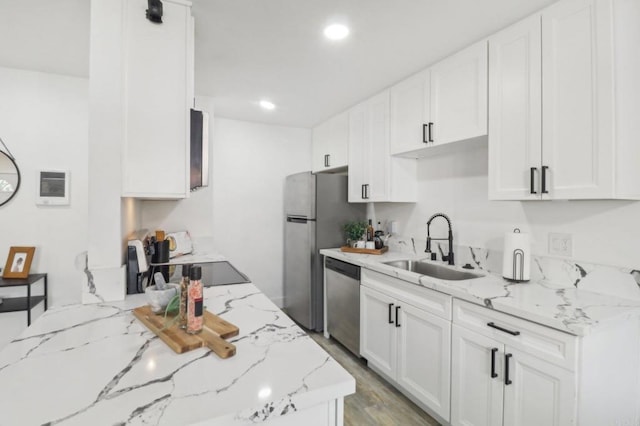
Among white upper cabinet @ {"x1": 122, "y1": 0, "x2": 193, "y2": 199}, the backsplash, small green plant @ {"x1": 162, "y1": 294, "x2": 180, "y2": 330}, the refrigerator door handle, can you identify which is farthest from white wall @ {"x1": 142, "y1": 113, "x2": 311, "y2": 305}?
→ small green plant @ {"x1": 162, "y1": 294, "x2": 180, "y2": 330}

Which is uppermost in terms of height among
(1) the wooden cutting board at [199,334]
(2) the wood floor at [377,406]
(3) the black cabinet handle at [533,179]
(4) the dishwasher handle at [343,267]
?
(3) the black cabinet handle at [533,179]

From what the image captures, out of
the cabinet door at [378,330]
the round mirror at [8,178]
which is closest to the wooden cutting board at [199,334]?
the cabinet door at [378,330]

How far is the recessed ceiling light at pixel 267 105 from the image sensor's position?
10.3ft

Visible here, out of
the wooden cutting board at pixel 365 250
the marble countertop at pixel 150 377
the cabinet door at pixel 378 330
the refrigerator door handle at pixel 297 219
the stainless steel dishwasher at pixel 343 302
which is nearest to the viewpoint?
the marble countertop at pixel 150 377

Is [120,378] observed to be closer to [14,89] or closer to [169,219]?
[169,219]

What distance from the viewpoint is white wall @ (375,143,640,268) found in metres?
1.57

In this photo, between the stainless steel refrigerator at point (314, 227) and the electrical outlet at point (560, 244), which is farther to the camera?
the stainless steel refrigerator at point (314, 227)

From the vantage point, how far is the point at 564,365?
4.19 feet

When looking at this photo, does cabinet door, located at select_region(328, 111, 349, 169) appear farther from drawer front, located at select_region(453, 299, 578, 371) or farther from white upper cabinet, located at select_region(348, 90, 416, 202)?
drawer front, located at select_region(453, 299, 578, 371)

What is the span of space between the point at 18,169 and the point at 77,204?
0.48 meters

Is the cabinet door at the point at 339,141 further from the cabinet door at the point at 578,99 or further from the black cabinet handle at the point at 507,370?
the black cabinet handle at the point at 507,370

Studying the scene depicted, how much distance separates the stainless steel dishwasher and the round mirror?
266 centimetres

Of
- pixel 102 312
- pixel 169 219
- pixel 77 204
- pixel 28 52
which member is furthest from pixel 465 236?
pixel 28 52

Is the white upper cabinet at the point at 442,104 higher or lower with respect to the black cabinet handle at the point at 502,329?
higher
